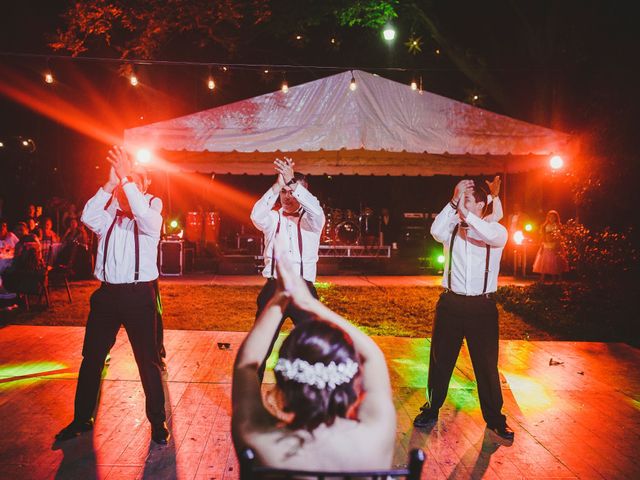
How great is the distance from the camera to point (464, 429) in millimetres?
4230

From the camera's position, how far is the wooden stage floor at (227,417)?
11.6ft

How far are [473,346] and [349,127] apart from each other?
470 cm

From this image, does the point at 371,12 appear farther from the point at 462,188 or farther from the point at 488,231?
the point at 488,231

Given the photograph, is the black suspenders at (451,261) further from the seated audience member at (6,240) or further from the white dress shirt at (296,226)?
the seated audience member at (6,240)

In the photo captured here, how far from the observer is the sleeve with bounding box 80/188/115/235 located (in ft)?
13.0

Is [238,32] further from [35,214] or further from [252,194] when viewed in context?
[35,214]

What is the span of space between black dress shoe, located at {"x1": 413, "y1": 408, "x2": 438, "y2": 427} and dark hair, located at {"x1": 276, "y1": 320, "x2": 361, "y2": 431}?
2896mm

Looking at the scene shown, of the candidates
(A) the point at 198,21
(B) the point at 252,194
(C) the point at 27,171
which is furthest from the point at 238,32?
(C) the point at 27,171

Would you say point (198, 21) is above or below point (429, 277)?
above

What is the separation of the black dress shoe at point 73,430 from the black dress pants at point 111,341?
0.12 ft

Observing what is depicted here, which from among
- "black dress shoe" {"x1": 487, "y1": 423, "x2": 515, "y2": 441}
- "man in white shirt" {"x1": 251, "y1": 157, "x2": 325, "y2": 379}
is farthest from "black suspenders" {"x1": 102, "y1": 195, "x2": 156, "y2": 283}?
"black dress shoe" {"x1": 487, "y1": 423, "x2": 515, "y2": 441}

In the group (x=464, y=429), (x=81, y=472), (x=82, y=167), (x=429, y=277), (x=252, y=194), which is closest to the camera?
(x=81, y=472)

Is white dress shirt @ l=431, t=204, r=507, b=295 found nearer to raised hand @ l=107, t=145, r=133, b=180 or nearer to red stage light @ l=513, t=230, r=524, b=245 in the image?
raised hand @ l=107, t=145, r=133, b=180

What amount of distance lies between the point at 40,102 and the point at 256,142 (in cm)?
1187
